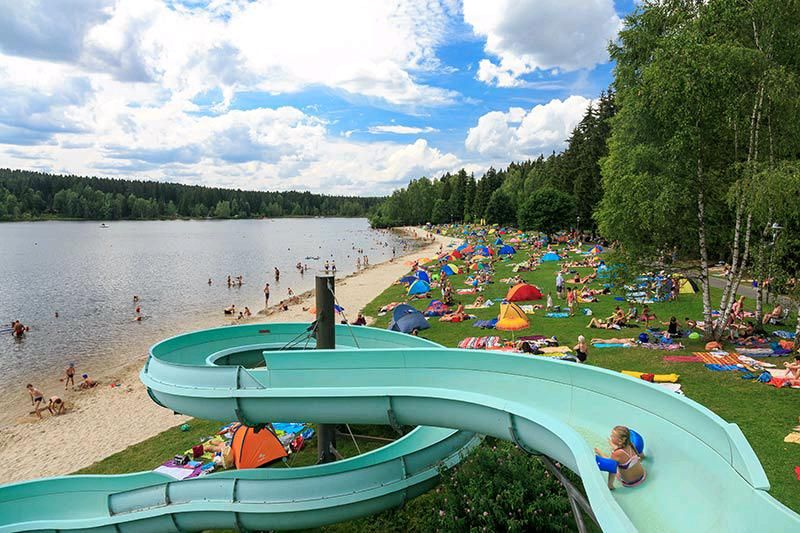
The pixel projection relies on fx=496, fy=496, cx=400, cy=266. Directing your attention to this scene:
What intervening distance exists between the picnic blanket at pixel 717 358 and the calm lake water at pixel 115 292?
27.1 m

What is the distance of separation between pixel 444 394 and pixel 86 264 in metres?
75.6


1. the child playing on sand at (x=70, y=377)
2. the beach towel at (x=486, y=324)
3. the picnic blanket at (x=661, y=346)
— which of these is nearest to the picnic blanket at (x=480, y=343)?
the beach towel at (x=486, y=324)

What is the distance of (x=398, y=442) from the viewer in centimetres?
1073

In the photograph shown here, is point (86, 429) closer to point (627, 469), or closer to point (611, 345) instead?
point (627, 469)

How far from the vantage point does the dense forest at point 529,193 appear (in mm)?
54656

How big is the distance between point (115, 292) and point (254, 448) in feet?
139

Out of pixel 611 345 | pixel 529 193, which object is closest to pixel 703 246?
pixel 611 345

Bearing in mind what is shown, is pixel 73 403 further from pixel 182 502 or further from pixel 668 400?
pixel 668 400

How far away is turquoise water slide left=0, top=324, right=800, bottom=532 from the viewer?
17.6 feet

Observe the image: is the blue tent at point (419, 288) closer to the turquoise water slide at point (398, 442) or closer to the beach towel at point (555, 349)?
the beach towel at point (555, 349)

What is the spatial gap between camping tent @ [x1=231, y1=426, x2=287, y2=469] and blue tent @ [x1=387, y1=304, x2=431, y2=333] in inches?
441

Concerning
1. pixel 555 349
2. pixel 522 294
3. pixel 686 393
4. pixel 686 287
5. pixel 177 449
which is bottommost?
pixel 177 449

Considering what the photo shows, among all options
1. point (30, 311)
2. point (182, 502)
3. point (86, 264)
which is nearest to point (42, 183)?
point (86, 264)

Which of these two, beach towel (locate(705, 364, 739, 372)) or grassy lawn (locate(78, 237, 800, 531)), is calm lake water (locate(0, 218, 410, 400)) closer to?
grassy lawn (locate(78, 237, 800, 531))
